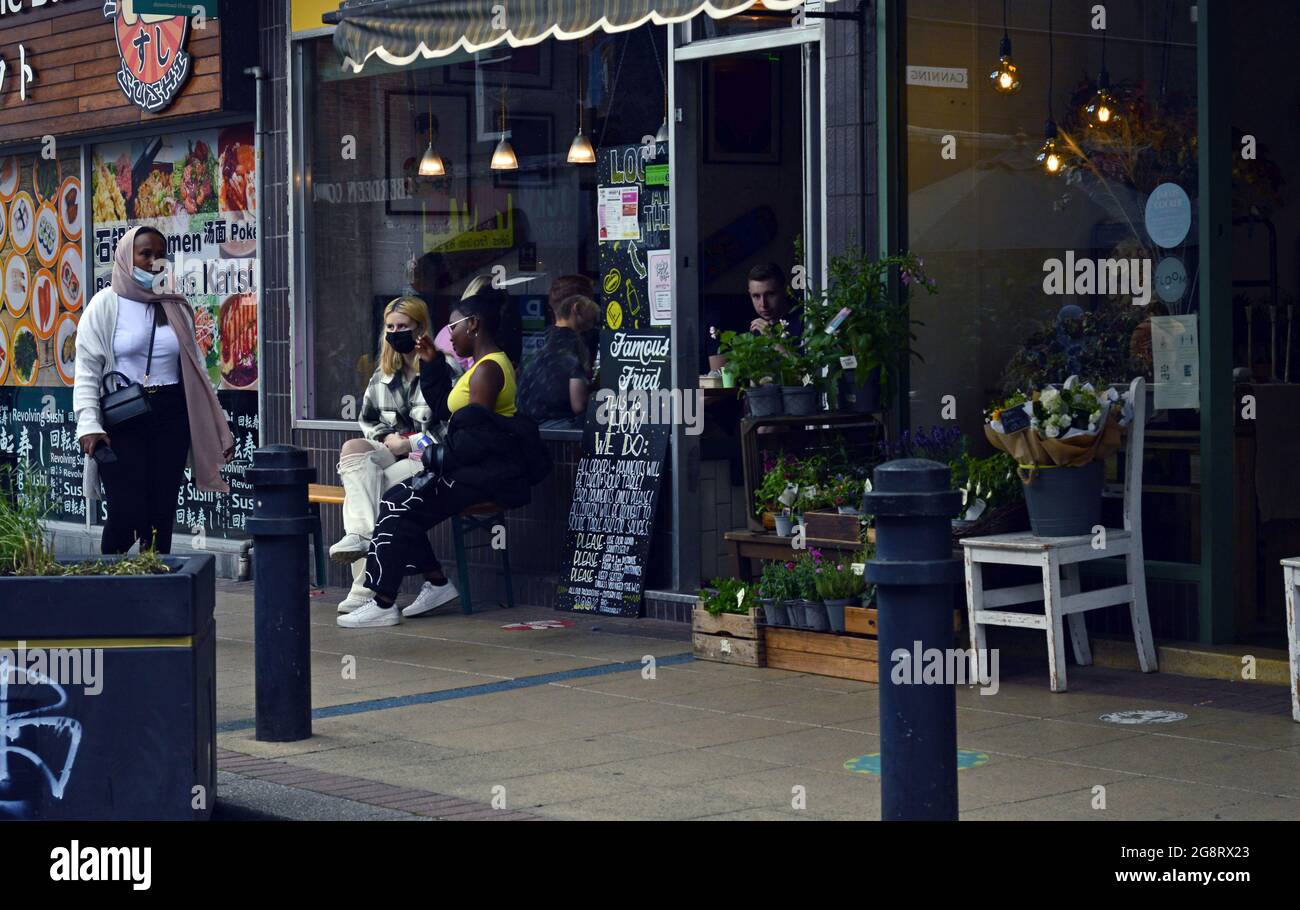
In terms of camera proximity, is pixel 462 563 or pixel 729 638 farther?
pixel 462 563

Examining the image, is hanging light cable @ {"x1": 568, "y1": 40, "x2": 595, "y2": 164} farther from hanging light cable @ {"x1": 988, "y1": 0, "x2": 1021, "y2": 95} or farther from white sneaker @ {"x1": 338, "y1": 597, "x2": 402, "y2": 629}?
white sneaker @ {"x1": 338, "y1": 597, "x2": 402, "y2": 629}

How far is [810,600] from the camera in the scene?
27.4ft

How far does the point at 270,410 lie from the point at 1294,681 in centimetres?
770

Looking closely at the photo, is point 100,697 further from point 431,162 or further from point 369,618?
point 431,162

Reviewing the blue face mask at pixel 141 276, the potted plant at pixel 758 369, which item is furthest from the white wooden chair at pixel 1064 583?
the blue face mask at pixel 141 276

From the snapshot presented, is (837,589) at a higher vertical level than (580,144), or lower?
→ lower

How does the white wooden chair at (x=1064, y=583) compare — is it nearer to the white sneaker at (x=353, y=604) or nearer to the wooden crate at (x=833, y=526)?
the wooden crate at (x=833, y=526)

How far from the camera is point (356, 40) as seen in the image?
398 inches

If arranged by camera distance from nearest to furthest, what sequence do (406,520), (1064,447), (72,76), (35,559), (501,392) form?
(35,559)
(1064,447)
(406,520)
(501,392)
(72,76)

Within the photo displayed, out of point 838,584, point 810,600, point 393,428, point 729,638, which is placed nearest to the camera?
point 838,584

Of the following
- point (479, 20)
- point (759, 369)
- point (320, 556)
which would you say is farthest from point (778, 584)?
point (320, 556)

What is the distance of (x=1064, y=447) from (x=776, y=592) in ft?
4.78

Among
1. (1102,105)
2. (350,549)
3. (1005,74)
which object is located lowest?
(350,549)

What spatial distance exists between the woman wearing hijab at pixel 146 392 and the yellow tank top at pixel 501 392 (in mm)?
1382
